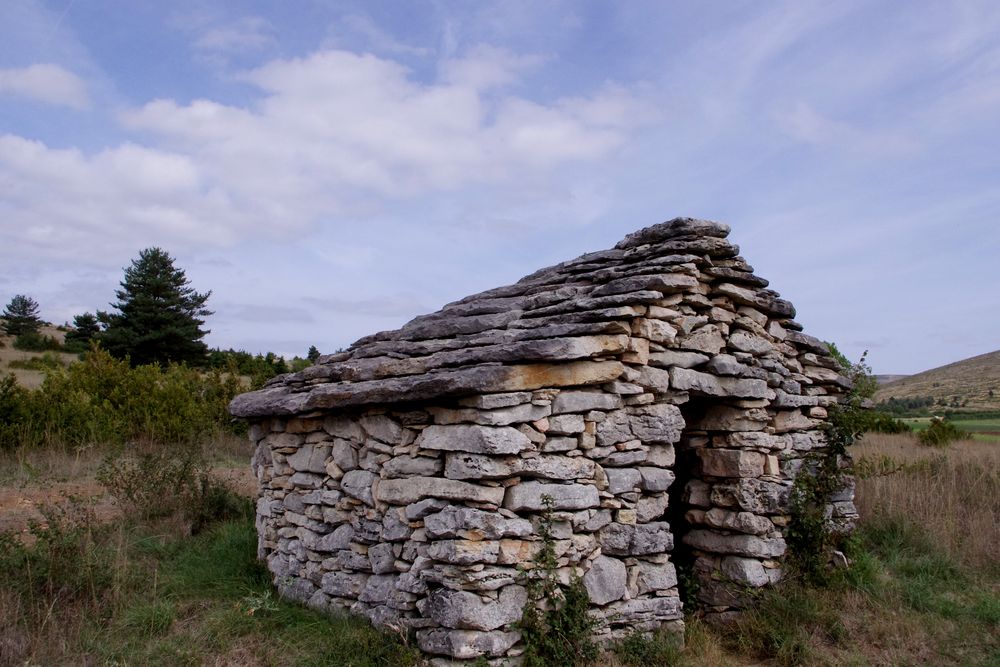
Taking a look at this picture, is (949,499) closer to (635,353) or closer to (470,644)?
(635,353)

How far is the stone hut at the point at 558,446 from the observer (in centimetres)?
448

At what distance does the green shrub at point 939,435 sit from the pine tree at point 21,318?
115 ft

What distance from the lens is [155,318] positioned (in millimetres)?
25359

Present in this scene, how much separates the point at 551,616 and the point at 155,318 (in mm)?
24572

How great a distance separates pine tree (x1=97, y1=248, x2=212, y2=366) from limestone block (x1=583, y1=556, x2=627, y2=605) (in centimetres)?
2296

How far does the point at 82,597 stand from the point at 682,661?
14.7 feet

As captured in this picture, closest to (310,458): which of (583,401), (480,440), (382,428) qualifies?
(382,428)

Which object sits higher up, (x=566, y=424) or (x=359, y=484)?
(x=566, y=424)

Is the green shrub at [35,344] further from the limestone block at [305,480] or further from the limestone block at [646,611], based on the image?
the limestone block at [646,611]

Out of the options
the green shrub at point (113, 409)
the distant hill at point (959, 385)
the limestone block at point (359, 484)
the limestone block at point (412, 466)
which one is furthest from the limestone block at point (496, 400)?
the distant hill at point (959, 385)

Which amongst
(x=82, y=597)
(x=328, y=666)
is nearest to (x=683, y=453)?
(x=328, y=666)

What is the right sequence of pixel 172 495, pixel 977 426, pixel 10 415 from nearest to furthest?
pixel 172 495, pixel 10 415, pixel 977 426

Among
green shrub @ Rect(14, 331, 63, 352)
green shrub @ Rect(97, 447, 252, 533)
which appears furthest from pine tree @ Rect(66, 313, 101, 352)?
green shrub @ Rect(97, 447, 252, 533)

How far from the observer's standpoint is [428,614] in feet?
14.5
